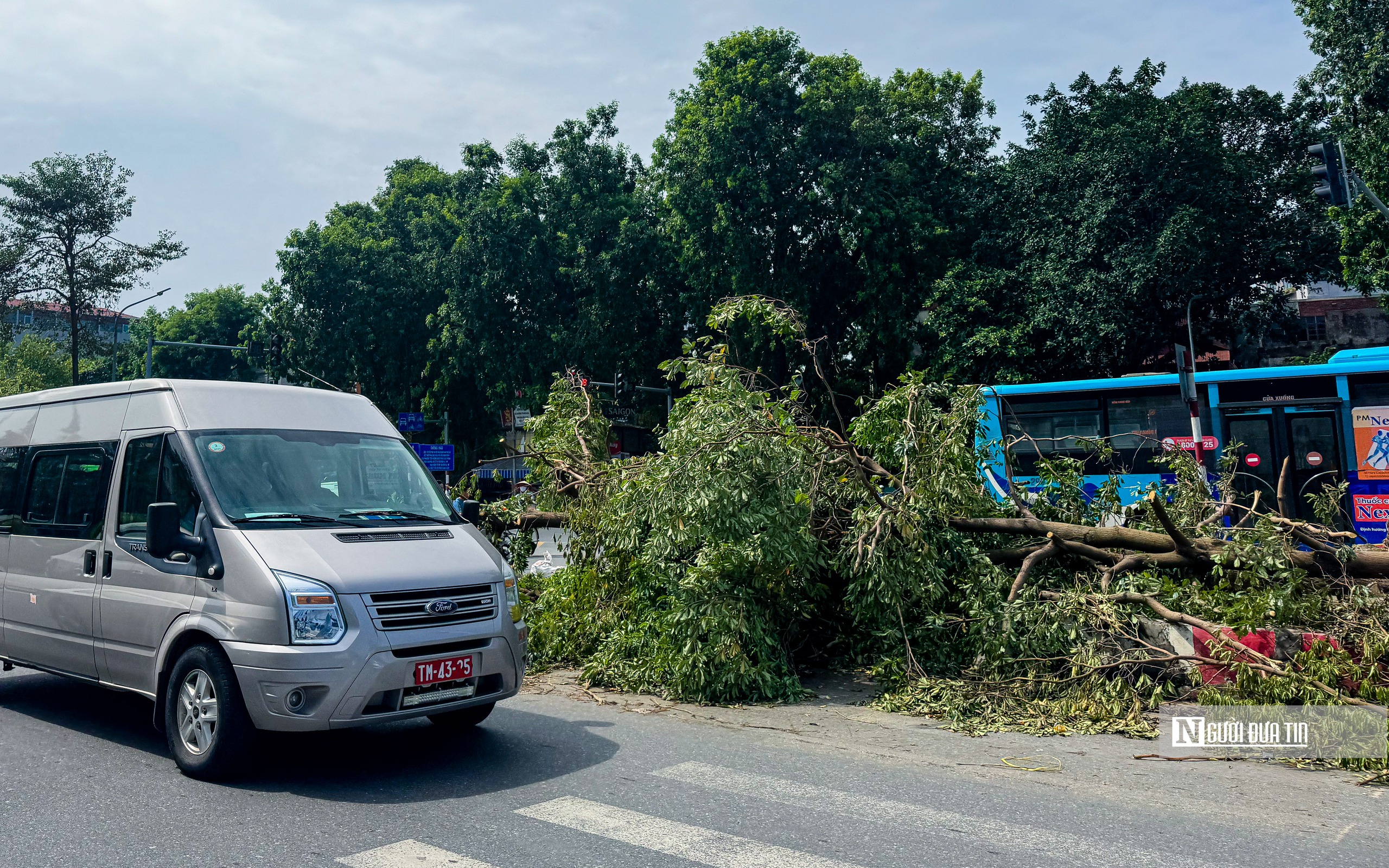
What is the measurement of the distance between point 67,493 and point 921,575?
638 centimetres

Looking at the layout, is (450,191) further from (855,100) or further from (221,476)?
(221,476)

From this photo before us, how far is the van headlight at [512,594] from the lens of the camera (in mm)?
6000

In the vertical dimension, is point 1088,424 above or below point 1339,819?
above

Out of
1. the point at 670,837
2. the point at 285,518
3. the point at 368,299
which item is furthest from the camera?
the point at 368,299

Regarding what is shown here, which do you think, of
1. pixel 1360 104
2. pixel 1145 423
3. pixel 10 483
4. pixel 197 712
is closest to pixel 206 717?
pixel 197 712

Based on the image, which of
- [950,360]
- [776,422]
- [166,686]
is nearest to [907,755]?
[776,422]

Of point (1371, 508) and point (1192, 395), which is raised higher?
point (1192, 395)

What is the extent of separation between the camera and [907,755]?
20.4 feet

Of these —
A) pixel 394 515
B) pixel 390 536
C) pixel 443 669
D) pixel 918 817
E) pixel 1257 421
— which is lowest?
pixel 918 817

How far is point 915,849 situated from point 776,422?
4662 mm

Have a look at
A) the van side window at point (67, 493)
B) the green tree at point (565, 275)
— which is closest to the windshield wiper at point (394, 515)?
the van side window at point (67, 493)

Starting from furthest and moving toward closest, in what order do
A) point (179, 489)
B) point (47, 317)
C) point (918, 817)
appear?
point (47, 317) → point (179, 489) → point (918, 817)

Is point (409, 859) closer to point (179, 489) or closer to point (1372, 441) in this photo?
point (179, 489)

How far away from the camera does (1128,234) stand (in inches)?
1027
